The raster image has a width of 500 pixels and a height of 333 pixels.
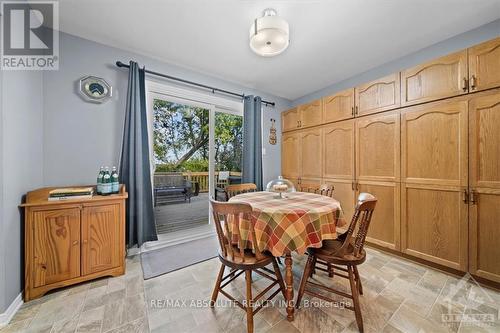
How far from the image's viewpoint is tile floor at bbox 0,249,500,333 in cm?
133

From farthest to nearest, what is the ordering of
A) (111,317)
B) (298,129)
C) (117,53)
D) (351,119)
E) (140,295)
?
(298,129)
(351,119)
(117,53)
(140,295)
(111,317)


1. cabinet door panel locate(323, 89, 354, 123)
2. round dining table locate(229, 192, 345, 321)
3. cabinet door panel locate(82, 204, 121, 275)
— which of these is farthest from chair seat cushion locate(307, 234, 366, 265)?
cabinet door panel locate(323, 89, 354, 123)

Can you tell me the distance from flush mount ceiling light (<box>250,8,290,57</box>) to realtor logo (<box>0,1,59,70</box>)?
5.79 feet

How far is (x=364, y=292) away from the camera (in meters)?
1.68

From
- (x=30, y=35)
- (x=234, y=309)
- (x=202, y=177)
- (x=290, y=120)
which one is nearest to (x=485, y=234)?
(x=234, y=309)

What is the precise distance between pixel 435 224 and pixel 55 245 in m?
3.58

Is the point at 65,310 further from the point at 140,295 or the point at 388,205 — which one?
the point at 388,205

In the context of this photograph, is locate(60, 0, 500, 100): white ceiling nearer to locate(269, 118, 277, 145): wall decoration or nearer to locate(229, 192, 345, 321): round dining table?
locate(269, 118, 277, 145): wall decoration

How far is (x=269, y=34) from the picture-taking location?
152cm

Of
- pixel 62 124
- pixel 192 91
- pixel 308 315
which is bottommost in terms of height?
pixel 308 315

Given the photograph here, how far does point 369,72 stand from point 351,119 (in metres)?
0.81

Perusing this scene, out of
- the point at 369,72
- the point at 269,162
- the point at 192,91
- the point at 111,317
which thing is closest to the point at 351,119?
the point at 369,72

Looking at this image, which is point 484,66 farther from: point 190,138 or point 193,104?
point 190,138

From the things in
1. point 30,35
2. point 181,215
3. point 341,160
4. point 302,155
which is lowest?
point 181,215
